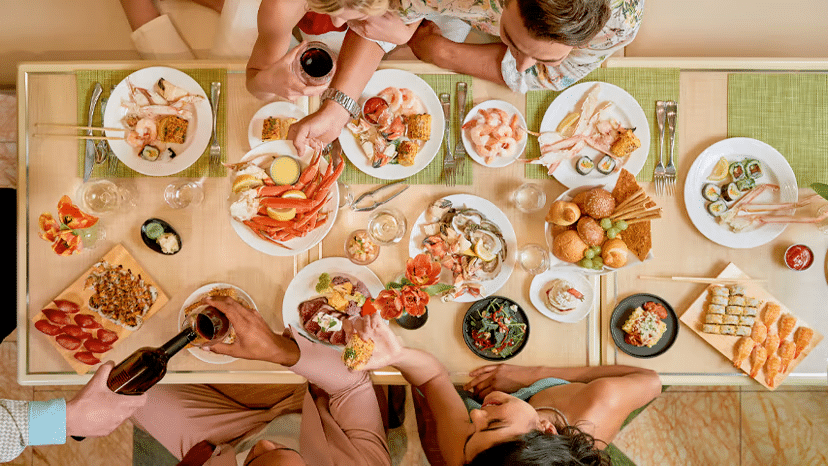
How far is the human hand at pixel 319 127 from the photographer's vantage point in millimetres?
1754

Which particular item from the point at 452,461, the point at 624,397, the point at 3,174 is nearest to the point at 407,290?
→ the point at 452,461

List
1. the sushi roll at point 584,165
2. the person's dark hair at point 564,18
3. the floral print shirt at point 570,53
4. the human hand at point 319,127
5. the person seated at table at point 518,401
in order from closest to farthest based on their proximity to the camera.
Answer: the person's dark hair at point 564,18
the floral print shirt at point 570,53
the person seated at table at point 518,401
the human hand at point 319,127
the sushi roll at point 584,165

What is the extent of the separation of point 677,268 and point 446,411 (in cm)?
103

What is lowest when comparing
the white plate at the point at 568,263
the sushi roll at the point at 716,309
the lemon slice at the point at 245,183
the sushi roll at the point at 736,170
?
the sushi roll at the point at 716,309

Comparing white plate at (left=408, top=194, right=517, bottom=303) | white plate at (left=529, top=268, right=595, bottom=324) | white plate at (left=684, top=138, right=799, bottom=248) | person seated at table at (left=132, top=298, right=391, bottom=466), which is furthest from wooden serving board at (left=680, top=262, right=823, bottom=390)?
person seated at table at (left=132, top=298, right=391, bottom=466)

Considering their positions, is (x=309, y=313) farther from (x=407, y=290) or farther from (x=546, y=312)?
(x=546, y=312)

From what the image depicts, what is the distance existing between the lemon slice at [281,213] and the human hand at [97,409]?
736 mm

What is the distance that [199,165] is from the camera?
191cm

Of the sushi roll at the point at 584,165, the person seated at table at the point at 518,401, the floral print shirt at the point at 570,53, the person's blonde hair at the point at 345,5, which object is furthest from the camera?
the sushi roll at the point at 584,165

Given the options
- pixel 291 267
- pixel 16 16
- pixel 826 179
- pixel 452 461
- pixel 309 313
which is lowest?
pixel 452 461

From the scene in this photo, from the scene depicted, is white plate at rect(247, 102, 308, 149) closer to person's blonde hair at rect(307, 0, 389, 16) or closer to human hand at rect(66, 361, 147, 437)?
person's blonde hair at rect(307, 0, 389, 16)

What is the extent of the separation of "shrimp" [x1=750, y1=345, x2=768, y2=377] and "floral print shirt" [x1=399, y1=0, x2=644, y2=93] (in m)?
1.21

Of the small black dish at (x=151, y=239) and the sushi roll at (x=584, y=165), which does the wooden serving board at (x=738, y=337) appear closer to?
the sushi roll at (x=584, y=165)

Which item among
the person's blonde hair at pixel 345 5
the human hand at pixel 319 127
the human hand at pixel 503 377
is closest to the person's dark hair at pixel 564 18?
the person's blonde hair at pixel 345 5
